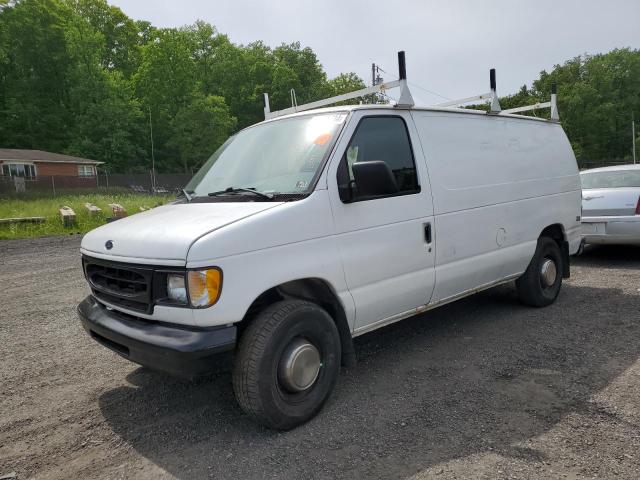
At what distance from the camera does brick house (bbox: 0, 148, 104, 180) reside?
40719 mm

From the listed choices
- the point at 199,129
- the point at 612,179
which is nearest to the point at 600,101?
the point at 199,129

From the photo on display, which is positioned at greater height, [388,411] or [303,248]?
[303,248]

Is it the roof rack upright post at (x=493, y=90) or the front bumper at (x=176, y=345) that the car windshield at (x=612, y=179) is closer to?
the roof rack upright post at (x=493, y=90)

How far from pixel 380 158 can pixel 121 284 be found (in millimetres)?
2149

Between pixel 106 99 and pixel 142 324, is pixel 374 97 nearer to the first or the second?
pixel 142 324

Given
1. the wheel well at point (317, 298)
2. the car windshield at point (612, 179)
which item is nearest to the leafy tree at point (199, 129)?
the car windshield at point (612, 179)

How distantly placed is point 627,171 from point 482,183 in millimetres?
5301

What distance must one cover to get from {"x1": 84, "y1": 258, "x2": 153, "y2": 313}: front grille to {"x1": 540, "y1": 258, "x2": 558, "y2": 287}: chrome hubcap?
448cm

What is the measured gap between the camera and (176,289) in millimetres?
2893

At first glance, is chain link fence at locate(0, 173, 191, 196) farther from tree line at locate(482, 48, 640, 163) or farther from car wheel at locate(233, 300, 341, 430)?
tree line at locate(482, 48, 640, 163)

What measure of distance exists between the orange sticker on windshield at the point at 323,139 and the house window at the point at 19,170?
44676 millimetres

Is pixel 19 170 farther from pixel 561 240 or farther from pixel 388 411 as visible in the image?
pixel 388 411

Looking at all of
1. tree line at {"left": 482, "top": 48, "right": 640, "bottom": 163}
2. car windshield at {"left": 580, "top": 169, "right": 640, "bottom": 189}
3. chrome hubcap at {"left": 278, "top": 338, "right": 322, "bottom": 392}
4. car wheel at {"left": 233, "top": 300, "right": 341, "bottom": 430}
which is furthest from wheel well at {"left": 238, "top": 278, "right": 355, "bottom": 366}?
tree line at {"left": 482, "top": 48, "right": 640, "bottom": 163}

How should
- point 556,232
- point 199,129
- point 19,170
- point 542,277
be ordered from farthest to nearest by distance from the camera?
point 199,129 < point 19,170 < point 556,232 < point 542,277
